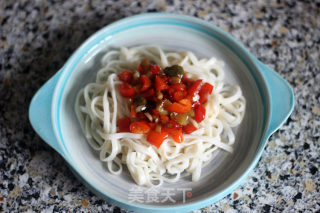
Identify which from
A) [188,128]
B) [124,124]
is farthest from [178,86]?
[124,124]

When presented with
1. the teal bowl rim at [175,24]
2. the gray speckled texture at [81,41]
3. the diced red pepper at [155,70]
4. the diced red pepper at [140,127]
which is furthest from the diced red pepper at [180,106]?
the gray speckled texture at [81,41]

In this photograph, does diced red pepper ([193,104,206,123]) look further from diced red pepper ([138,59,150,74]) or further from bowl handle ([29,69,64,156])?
bowl handle ([29,69,64,156])

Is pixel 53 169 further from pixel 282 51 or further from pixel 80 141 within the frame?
pixel 282 51

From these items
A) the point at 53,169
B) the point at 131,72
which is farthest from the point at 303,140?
the point at 53,169

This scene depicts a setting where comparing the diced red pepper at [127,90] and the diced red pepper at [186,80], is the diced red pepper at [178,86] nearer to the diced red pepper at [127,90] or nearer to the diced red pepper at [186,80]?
the diced red pepper at [186,80]

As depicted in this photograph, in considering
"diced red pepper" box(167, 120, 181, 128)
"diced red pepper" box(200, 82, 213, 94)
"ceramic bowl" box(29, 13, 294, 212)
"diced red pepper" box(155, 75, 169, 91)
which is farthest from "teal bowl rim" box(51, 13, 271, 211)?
"diced red pepper" box(155, 75, 169, 91)
